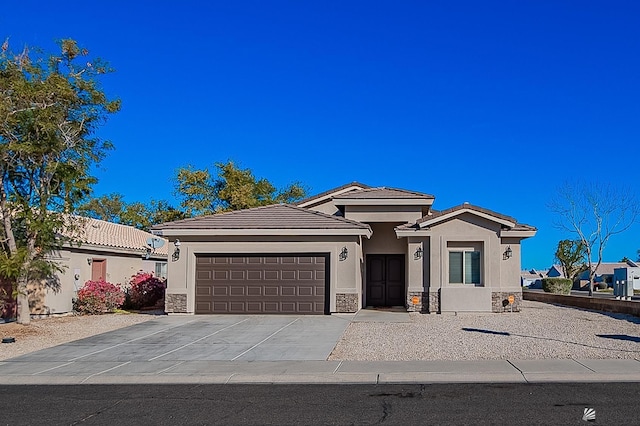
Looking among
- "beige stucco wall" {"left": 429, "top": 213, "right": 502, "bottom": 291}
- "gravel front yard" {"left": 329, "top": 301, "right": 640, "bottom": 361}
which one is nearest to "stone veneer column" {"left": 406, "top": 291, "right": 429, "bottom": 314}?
"beige stucco wall" {"left": 429, "top": 213, "right": 502, "bottom": 291}

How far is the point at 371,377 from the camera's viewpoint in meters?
11.5

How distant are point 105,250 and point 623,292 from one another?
863 inches

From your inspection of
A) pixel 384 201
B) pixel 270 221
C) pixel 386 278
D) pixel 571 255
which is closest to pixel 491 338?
pixel 270 221

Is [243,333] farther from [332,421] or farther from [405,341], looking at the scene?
[332,421]

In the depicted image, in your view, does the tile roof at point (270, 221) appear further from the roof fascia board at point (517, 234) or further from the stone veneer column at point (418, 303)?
the roof fascia board at point (517, 234)

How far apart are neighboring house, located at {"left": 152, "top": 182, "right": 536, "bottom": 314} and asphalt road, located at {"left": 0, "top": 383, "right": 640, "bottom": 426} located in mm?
11563

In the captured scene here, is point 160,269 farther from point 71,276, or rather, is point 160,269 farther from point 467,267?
point 467,267

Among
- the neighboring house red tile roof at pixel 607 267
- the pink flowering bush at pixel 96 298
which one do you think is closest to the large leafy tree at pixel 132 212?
the pink flowering bush at pixel 96 298

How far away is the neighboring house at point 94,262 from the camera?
22.5m

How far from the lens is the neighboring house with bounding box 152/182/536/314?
74.4ft

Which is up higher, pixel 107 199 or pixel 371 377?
pixel 107 199

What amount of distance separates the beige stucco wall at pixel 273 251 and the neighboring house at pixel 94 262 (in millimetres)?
3520

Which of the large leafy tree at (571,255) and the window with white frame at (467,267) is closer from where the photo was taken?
the window with white frame at (467,267)

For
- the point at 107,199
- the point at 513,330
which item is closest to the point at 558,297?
the point at 513,330
